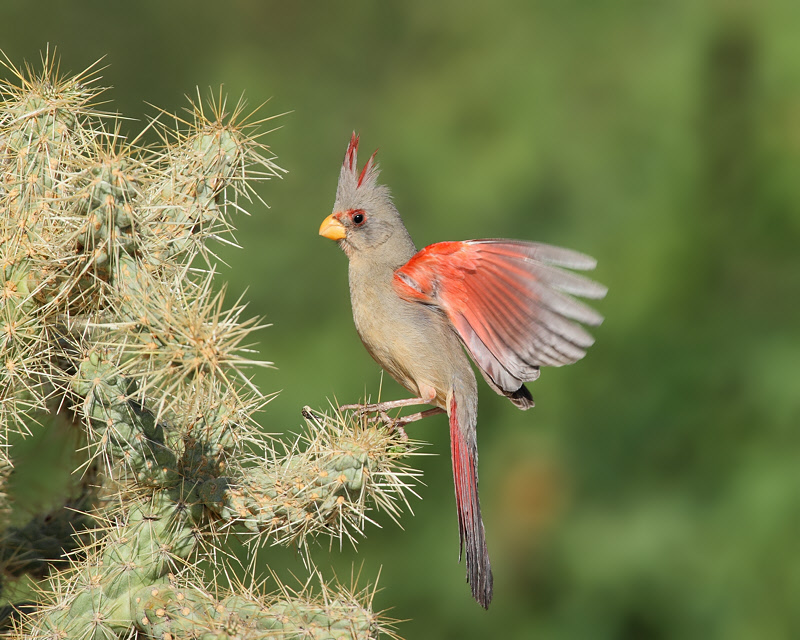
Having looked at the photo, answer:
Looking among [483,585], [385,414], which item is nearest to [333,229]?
[385,414]

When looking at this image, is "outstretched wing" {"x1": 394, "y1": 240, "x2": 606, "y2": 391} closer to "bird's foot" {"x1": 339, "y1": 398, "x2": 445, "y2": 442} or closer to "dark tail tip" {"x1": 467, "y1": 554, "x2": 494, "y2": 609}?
"bird's foot" {"x1": 339, "y1": 398, "x2": 445, "y2": 442}

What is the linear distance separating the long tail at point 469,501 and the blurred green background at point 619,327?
157 centimetres

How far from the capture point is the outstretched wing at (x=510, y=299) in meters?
2.68

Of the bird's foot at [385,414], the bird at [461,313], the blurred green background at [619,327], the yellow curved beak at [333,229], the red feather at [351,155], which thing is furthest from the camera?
the blurred green background at [619,327]

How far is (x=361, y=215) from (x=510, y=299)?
0.93 meters

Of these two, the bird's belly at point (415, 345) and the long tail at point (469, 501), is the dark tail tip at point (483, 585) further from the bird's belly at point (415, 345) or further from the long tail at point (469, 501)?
the bird's belly at point (415, 345)

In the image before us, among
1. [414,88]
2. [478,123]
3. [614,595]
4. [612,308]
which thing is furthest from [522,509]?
[414,88]

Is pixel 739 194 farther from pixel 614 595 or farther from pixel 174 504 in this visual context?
pixel 174 504

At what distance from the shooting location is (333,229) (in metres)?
3.58

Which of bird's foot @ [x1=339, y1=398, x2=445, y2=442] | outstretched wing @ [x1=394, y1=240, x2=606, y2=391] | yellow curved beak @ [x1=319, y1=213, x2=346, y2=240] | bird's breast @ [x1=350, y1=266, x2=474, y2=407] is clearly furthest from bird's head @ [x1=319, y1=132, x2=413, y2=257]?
bird's foot @ [x1=339, y1=398, x2=445, y2=442]

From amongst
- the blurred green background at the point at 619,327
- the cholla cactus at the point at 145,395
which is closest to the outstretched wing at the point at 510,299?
the cholla cactus at the point at 145,395

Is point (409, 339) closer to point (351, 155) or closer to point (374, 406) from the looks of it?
point (374, 406)

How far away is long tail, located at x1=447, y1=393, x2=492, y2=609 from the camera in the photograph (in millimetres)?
2842

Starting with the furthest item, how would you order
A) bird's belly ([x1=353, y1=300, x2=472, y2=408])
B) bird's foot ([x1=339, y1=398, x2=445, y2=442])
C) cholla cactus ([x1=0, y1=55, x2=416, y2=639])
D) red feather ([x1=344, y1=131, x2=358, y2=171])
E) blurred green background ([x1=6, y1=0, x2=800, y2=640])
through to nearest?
1. blurred green background ([x1=6, y1=0, x2=800, y2=640])
2. red feather ([x1=344, y1=131, x2=358, y2=171])
3. bird's belly ([x1=353, y1=300, x2=472, y2=408])
4. bird's foot ([x1=339, y1=398, x2=445, y2=442])
5. cholla cactus ([x1=0, y1=55, x2=416, y2=639])
